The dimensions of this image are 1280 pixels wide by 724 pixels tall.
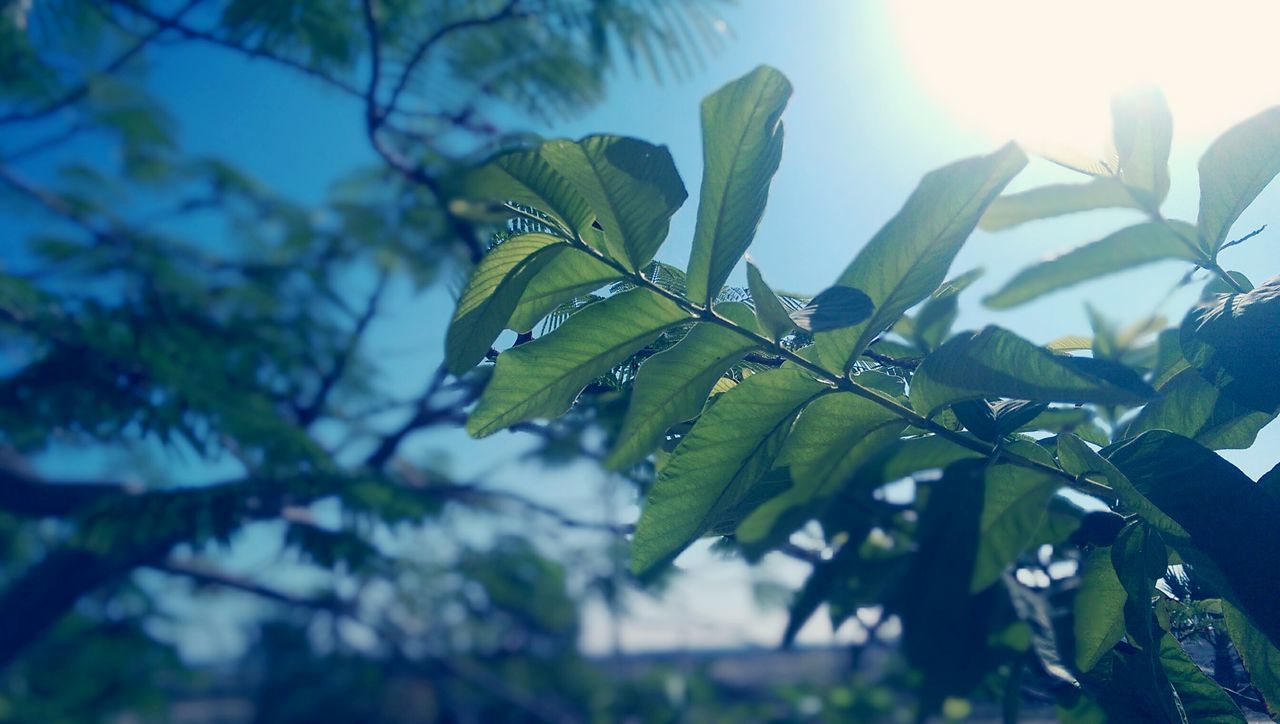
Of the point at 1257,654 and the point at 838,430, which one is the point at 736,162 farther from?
the point at 1257,654

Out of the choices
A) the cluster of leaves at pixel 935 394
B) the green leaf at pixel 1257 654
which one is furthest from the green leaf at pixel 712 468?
the green leaf at pixel 1257 654

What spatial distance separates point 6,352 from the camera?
1.60 meters

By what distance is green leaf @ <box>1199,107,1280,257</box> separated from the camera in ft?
0.57

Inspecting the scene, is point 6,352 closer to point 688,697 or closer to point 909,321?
point 688,697

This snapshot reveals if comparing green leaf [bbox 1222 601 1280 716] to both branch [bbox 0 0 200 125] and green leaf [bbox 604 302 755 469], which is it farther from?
branch [bbox 0 0 200 125]

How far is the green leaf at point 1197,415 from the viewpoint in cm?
19

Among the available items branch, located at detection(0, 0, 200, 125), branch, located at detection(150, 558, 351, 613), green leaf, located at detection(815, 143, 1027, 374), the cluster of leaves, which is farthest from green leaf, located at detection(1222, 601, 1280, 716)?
branch, located at detection(150, 558, 351, 613)

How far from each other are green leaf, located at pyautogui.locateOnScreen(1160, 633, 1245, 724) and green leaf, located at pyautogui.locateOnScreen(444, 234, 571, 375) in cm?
18

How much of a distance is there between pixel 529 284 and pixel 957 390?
0.10 m

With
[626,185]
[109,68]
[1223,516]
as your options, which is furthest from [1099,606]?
[109,68]

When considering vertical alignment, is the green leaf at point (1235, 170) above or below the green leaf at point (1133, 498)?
above

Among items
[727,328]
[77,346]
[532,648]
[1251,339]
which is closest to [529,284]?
[727,328]

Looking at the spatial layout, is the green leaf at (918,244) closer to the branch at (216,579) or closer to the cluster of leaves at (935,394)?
the cluster of leaves at (935,394)

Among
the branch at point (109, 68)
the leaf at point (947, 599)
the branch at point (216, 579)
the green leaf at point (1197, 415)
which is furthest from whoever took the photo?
the branch at point (216, 579)
